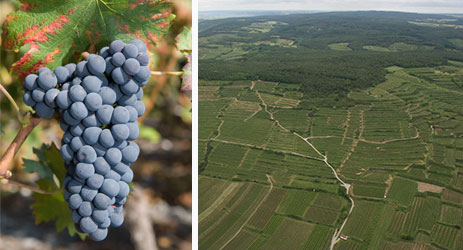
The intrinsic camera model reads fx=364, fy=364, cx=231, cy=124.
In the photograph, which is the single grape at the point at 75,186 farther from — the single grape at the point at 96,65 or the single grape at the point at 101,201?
the single grape at the point at 96,65

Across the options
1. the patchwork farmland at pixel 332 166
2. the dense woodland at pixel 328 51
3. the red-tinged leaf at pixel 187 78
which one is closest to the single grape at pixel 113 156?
the red-tinged leaf at pixel 187 78

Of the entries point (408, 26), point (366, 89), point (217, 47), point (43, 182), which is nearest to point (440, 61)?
point (366, 89)

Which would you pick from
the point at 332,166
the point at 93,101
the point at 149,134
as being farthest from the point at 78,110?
the point at 332,166

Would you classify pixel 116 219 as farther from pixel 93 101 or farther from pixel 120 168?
pixel 93 101

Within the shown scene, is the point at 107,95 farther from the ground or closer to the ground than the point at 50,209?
farther from the ground

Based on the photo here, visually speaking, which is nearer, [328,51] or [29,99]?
[29,99]

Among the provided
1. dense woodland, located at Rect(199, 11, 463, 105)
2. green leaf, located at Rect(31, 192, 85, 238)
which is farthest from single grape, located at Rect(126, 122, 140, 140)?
dense woodland, located at Rect(199, 11, 463, 105)

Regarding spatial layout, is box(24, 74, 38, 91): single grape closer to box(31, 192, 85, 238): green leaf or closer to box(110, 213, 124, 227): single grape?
box(110, 213, 124, 227): single grape
